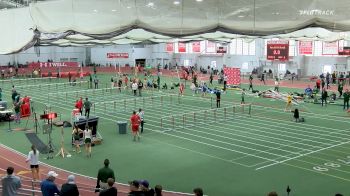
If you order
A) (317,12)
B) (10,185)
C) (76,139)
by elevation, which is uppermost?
(317,12)

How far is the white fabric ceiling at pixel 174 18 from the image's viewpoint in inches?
196

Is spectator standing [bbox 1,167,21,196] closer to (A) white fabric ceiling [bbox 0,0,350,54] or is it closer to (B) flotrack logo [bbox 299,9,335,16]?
(A) white fabric ceiling [bbox 0,0,350,54]

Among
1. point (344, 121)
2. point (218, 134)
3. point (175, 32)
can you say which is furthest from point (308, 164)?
point (175, 32)

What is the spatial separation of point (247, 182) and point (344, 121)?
17.1 m

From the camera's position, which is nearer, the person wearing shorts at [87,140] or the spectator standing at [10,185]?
the spectator standing at [10,185]

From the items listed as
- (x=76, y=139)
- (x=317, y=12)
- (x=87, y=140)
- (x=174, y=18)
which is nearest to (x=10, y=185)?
(x=174, y=18)

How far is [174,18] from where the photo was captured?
18.5ft

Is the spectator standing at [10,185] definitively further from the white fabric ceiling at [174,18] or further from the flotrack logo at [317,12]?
the flotrack logo at [317,12]

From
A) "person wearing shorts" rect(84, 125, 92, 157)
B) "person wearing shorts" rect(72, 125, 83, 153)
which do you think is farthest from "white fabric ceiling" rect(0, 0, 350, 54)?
"person wearing shorts" rect(72, 125, 83, 153)

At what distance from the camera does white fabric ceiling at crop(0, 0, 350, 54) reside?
4.98m

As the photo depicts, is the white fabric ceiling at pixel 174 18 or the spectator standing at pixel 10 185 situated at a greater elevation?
the white fabric ceiling at pixel 174 18

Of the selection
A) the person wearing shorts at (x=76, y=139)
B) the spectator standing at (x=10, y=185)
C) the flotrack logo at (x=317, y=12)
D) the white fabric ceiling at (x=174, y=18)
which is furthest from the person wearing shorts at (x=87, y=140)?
the flotrack logo at (x=317, y=12)

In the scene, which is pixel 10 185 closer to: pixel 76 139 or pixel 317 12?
pixel 317 12

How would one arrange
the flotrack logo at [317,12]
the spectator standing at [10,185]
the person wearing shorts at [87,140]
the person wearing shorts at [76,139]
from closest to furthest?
the flotrack logo at [317,12]
the spectator standing at [10,185]
the person wearing shorts at [87,140]
the person wearing shorts at [76,139]
